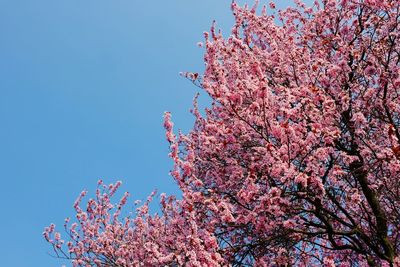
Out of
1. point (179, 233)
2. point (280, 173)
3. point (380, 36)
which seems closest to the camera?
point (280, 173)

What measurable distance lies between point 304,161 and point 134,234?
10478 mm

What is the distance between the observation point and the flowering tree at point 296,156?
795cm

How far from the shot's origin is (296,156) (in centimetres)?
824

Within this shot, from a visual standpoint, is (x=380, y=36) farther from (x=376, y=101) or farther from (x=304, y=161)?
(x=304, y=161)

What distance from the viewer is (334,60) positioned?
1077cm

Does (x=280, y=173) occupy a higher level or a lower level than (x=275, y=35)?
lower

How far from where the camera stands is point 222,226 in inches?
354

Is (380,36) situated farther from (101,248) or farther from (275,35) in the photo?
(101,248)

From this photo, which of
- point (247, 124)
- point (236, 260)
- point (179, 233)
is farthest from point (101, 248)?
point (247, 124)

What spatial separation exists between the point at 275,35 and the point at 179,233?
20.7 feet

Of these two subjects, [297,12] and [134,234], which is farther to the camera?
[134,234]

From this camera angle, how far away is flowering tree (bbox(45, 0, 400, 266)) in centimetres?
795

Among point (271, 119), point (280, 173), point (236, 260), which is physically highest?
point (271, 119)

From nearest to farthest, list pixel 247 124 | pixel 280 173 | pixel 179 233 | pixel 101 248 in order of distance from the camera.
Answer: pixel 280 173 < pixel 247 124 < pixel 179 233 < pixel 101 248
